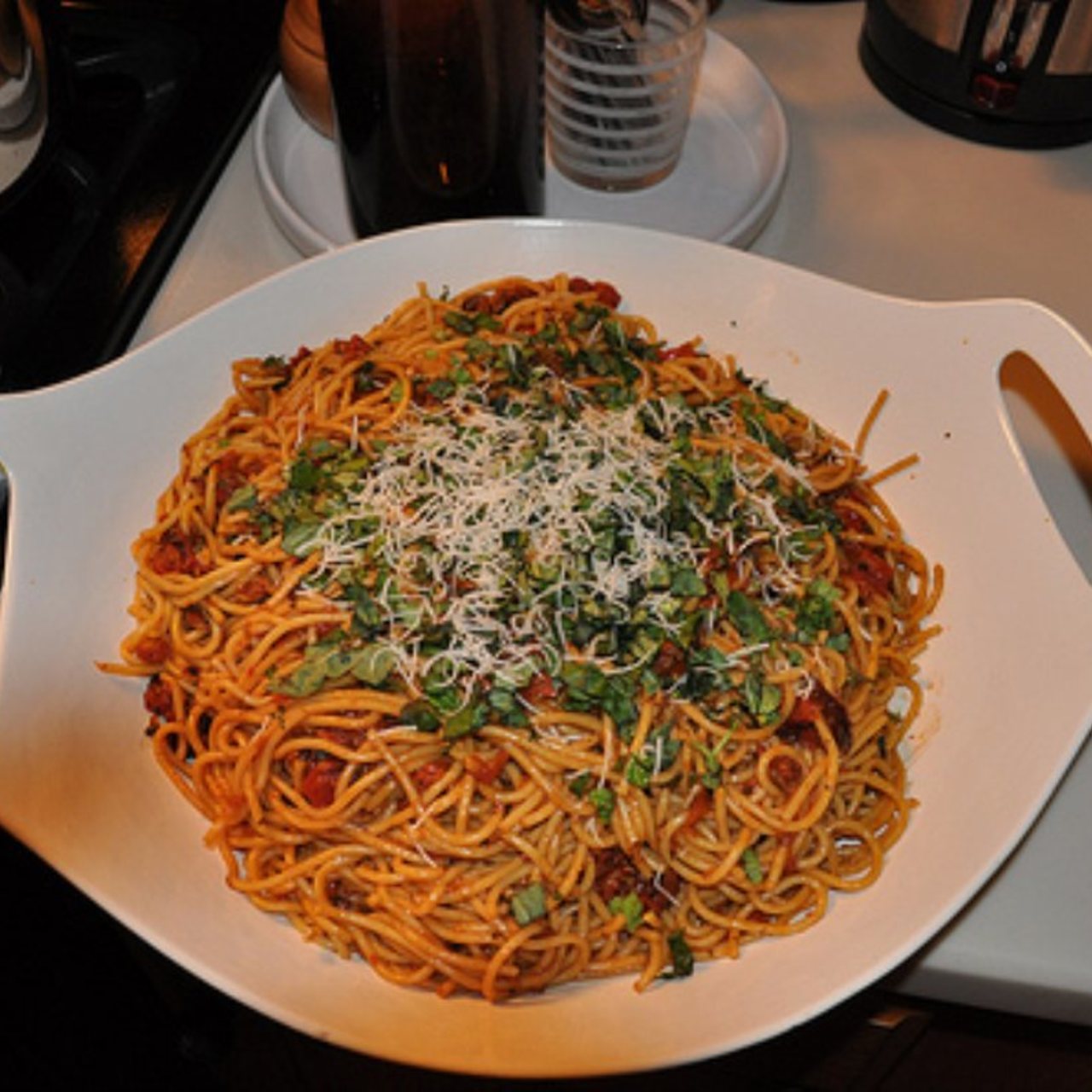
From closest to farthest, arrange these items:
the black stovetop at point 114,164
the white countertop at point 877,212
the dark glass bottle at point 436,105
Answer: the dark glass bottle at point 436,105 → the black stovetop at point 114,164 → the white countertop at point 877,212

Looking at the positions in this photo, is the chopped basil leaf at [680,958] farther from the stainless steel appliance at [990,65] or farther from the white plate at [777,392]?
the stainless steel appliance at [990,65]

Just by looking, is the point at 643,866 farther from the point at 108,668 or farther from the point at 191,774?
the point at 108,668

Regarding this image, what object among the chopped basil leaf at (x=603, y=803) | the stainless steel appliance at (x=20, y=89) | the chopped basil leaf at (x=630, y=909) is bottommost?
the chopped basil leaf at (x=630, y=909)

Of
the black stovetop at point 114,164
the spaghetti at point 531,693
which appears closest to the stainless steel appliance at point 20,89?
the black stovetop at point 114,164

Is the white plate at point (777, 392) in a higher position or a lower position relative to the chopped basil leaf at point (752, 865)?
higher

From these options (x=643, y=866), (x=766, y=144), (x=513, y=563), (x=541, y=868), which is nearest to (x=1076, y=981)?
(x=643, y=866)

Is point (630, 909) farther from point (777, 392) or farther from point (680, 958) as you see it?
point (777, 392)
